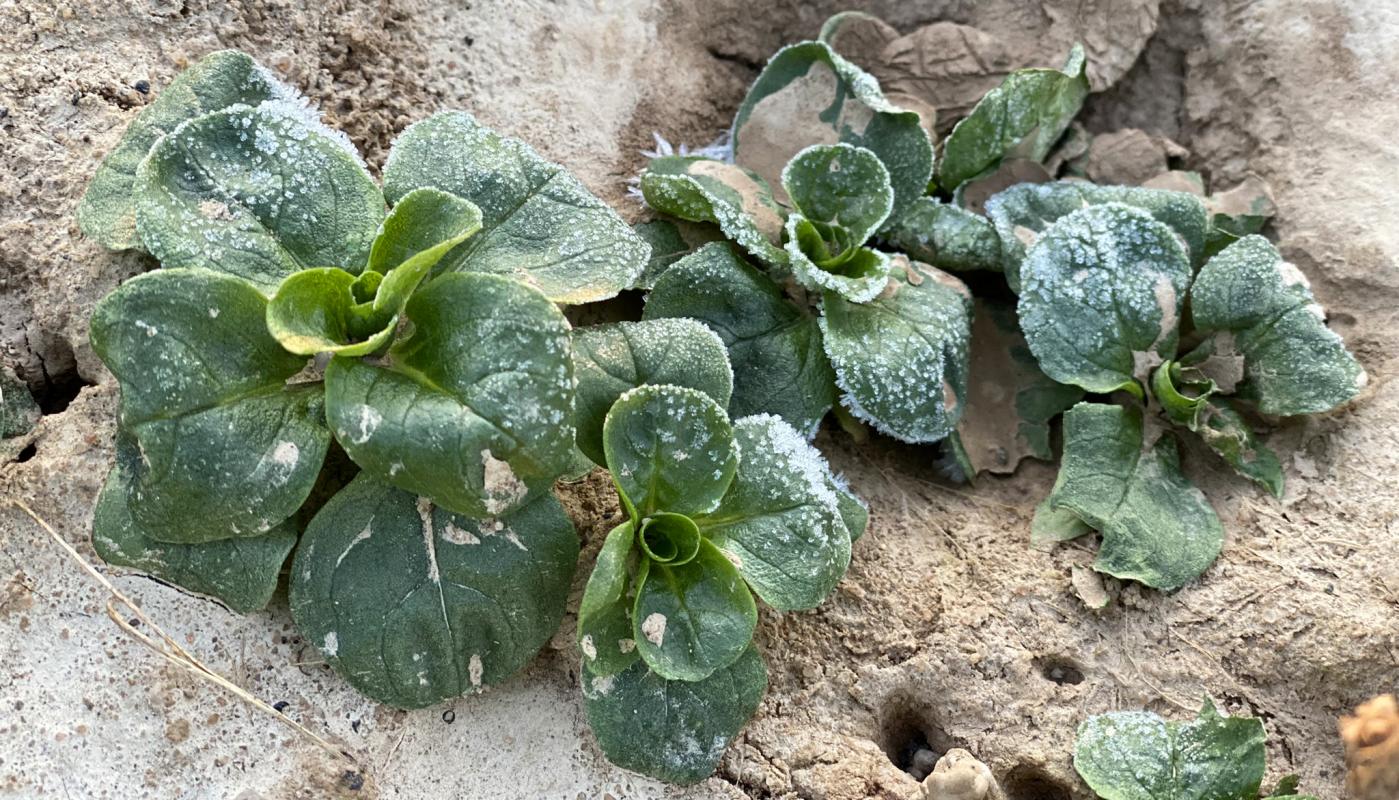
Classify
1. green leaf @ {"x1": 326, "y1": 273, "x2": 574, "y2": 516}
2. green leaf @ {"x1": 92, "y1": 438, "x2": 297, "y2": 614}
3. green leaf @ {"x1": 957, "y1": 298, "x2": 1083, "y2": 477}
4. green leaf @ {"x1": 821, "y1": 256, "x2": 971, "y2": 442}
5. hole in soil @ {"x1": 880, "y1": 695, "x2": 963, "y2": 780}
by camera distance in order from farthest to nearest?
green leaf @ {"x1": 957, "y1": 298, "x2": 1083, "y2": 477} < green leaf @ {"x1": 821, "y1": 256, "x2": 971, "y2": 442} < hole in soil @ {"x1": 880, "y1": 695, "x2": 963, "y2": 780} < green leaf @ {"x1": 92, "y1": 438, "x2": 297, "y2": 614} < green leaf @ {"x1": 326, "y1": 273, "x2": 574, "y2": 516}

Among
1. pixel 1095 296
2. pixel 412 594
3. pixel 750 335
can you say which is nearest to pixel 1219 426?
pixel 1095 296

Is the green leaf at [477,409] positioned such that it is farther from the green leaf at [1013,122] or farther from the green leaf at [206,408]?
the green leaf at [1013,122]

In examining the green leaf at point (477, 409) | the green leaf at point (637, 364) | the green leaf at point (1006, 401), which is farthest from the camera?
the green leaf at point (1006, 401)

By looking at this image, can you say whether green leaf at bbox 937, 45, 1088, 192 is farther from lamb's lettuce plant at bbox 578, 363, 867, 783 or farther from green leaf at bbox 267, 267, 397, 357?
green leaf at bbox 267, 267, 397, 357

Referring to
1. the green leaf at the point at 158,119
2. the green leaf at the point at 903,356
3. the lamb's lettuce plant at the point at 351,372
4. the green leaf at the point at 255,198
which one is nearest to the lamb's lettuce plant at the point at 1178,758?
the green leaf at the point at 903,356

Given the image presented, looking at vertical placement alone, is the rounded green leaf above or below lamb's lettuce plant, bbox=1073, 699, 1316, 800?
above

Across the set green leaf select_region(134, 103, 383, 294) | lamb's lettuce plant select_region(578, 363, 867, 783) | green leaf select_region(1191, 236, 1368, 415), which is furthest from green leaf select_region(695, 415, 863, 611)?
green leaf select_region(1191, 236, 1368, 415)

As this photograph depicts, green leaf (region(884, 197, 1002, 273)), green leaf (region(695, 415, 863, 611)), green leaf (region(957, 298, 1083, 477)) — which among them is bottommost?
green leaf (region(957, 298, 1083, 477))
